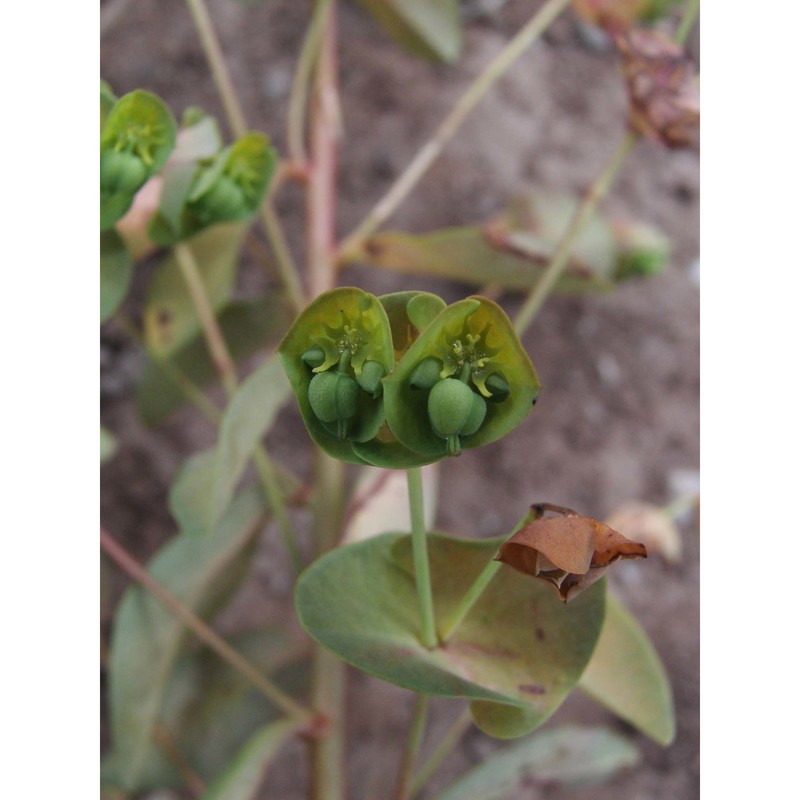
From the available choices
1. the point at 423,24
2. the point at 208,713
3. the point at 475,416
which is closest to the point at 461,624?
the point at 475,416

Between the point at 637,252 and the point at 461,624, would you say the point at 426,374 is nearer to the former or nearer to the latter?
the point at 461,624

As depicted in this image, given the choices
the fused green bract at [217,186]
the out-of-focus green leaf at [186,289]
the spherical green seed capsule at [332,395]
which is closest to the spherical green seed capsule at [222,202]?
the fused green bract at [217,186]

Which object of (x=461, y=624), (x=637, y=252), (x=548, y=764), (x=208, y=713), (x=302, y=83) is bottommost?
(x=548, y=764)

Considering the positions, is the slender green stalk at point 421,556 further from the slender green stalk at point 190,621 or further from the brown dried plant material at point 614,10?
the brown dried plant material at point 614,10

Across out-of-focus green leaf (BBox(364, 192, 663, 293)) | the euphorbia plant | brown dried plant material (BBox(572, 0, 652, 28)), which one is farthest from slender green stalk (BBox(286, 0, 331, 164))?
brown dried plant material (BBox(572, 0, 652, 28))

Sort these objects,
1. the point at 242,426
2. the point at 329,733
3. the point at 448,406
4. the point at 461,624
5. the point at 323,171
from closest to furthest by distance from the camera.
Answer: the point at 448,406 < the point at 461,624 < the point at 242,426 < the point at 329,733 < the point at 323,171
